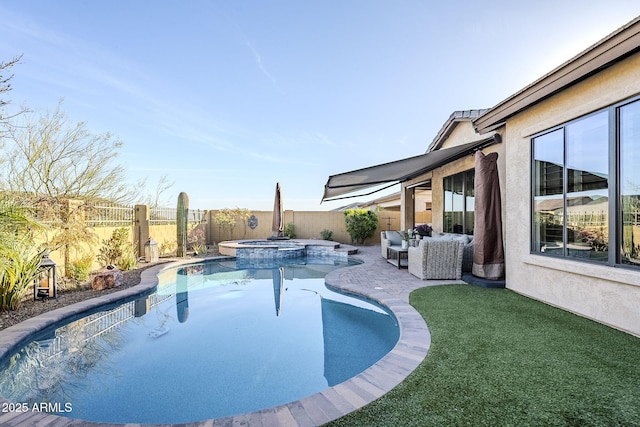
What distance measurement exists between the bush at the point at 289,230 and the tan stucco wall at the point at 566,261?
14985 millimetres

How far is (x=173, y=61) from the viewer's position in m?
11.7

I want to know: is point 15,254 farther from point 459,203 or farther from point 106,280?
point 459,203

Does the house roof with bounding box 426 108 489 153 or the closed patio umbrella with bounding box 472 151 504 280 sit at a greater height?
the house roof with bounding box 426 108 489 153

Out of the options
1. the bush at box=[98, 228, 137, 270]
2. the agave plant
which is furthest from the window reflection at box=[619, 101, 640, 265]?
the bush at box=[98, 228, 137, 270]

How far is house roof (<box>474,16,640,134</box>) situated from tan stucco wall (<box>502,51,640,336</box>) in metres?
0.25

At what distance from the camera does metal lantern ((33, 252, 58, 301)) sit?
7.03m

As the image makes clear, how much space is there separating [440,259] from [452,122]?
5.97 meters

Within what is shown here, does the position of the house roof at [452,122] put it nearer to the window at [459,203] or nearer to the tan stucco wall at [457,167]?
the tan stucco wall at [457,167]

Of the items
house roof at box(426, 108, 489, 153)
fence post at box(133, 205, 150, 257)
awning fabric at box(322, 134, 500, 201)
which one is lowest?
fence post at box(133, 205, 150, 257)

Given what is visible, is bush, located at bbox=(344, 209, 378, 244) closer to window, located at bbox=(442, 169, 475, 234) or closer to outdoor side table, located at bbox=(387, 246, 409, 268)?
outdoor side table, located at bbox=(387, 246, 409, 268)

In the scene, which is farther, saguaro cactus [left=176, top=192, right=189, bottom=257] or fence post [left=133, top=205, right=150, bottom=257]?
saguaro cactus [left=176, top=192, right=189, bottom=257]

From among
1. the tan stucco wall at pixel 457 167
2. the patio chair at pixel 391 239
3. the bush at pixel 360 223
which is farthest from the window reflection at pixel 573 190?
the bush at pixel 360 223

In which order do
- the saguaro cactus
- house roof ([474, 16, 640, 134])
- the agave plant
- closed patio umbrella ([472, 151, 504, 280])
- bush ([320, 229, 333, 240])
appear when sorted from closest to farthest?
1. house roof ([474, 16, 640, 134])
2. the agave plant
3. closed patio umbrella ([472, 151, 504, 280])
4. the saguaro cactus
5. bush ([320, 229, 333, 240])

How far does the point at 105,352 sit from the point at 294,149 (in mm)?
17212
